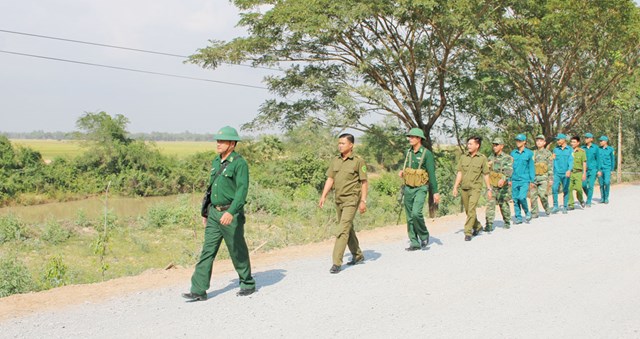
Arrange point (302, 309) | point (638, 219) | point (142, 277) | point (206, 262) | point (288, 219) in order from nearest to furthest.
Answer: point (302, 309) < point (206, 262) < point (142, 277) < point (638, 219) < point (288, 219)

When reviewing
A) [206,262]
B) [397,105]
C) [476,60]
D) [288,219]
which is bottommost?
[288,219]

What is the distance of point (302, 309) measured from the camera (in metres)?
5.93

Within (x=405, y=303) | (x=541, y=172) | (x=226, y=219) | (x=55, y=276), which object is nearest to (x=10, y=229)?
(x=55, y=276)

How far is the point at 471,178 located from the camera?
33.5 ft

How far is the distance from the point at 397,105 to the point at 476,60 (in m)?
3.33

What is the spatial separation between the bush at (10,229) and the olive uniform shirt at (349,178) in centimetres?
1623

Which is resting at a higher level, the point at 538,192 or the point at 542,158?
the point at 542,158

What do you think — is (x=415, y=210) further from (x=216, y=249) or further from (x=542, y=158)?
(x=542, y=158)

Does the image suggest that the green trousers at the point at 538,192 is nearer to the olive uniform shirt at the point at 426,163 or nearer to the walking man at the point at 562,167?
the walking man at the point at 562,167

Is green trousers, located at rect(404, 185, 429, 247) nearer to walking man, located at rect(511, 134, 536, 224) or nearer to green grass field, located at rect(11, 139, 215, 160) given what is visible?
walking man, located at rect(511, 134, 536, 224)

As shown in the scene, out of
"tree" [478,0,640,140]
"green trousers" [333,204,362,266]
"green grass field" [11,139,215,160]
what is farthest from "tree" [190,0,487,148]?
"green grass field" [11,139,215,160]

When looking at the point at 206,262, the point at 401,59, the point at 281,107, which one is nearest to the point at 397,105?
the point at 401,59

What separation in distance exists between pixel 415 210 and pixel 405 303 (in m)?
2.95

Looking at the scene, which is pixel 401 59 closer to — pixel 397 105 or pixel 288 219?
pixel 397 105
